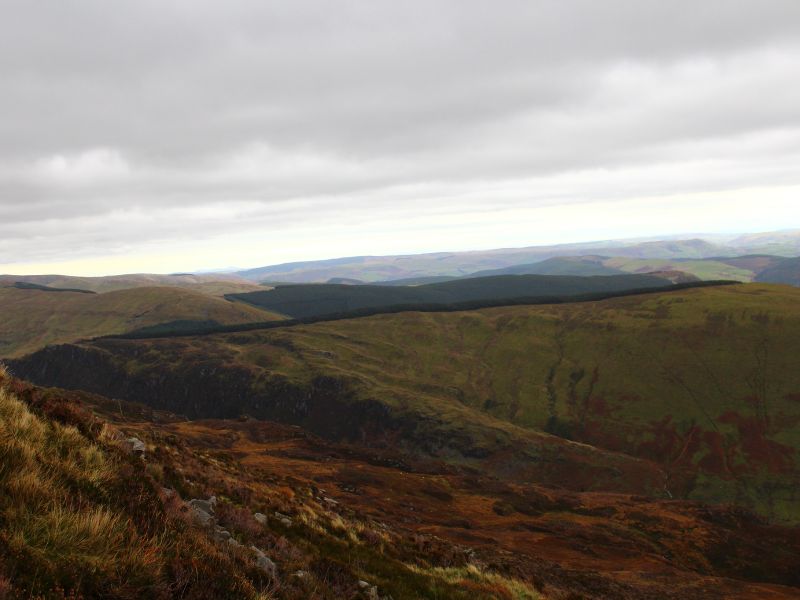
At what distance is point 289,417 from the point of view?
16238 cm

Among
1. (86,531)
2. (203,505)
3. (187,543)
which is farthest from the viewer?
(203,505)

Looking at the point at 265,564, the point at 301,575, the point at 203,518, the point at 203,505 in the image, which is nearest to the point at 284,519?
the point at 203,505

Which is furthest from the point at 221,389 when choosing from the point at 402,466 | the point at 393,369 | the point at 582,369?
the point at 582,369

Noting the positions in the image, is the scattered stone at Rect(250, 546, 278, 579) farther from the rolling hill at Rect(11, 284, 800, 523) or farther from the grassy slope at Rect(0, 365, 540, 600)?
the rolling hill at Rect(11, 284, 800, 523)

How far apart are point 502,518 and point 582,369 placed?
122328 mm

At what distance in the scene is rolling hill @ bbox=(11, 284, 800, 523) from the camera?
384 ft

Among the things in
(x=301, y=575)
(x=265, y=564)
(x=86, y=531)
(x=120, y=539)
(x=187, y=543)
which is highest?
(x=86, y=531)

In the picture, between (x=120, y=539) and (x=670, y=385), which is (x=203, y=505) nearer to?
(x=120, y=539)

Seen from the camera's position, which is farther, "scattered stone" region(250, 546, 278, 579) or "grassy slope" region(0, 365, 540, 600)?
"scattered stone" region(250, 546, 278, 579)

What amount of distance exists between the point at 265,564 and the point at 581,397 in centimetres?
16223

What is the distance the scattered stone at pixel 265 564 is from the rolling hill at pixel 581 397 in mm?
111861

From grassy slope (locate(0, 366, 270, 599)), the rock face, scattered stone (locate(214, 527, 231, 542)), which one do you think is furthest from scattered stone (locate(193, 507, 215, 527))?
grassy slope (locate(0, 366, 270, 599))

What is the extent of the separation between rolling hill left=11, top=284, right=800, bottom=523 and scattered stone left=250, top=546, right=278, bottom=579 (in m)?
112

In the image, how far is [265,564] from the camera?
37.7ft
